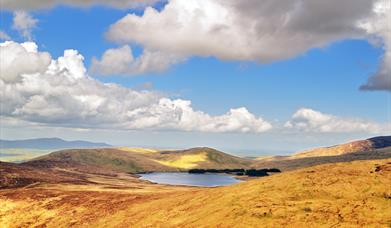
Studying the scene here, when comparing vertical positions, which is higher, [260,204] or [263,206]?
[260,204]

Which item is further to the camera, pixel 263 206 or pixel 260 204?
pixel 260 204

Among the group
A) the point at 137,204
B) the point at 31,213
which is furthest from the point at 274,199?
the point at 31,213

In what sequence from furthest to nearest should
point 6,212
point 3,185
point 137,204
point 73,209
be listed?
point 3,185, point 6,212, point 73,209, point 137,204

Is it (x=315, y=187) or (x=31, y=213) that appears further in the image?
(x=31, y=213)

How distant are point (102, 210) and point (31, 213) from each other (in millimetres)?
18878

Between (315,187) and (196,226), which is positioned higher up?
(315,187)

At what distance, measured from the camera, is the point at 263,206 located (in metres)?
56.4

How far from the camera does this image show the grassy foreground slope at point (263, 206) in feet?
165

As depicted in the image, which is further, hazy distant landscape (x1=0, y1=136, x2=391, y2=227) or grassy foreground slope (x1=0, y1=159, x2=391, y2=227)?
hazy distant landscape (x1=0, y1=136, x2=391, y2=227)

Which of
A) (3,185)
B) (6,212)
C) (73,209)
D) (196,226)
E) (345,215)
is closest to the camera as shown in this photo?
(345,215)

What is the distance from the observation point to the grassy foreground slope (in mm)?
50406

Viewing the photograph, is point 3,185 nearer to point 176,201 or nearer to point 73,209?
point 73,209

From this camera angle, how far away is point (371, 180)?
188 feet

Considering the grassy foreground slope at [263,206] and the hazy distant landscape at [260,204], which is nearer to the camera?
the grassy foreground slope at [263,206]
